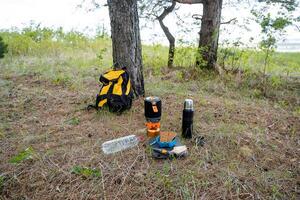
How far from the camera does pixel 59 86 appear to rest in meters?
3.79

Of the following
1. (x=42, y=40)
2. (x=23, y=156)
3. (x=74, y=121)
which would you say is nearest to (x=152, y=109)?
(x=74, y=121)

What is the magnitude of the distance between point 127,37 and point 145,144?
4.42 ft

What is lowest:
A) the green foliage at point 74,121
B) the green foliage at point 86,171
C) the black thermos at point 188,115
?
the green foliage at point 86,171

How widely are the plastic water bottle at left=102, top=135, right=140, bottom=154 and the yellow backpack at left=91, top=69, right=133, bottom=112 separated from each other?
552 mm

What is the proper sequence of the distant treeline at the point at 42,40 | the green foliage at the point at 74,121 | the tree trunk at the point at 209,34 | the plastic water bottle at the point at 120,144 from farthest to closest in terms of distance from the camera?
1. the distant treeline at the point at 42,40
2. the tree trunk at the point at 209,34
3. the green foliage at the point at 74,121
4. the plastic water bottle at the point at 120,144

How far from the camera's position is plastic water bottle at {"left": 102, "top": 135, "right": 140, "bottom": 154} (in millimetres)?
2070

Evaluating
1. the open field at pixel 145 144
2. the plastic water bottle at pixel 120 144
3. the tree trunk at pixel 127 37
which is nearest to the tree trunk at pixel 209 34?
the open field at pixel 145 144

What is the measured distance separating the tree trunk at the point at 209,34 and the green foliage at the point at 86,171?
3.19 m

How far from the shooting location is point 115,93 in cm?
267

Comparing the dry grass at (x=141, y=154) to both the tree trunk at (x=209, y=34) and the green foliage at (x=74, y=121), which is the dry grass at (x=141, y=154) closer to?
the green foliage at (x=74, y=121)

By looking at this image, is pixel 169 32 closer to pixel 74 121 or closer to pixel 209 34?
pixel 209 34

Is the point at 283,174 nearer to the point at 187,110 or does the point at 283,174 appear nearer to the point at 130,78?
the point at 187,110

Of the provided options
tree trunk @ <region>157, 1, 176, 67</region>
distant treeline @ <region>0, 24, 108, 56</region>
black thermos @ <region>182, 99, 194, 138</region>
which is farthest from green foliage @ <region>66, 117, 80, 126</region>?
distant treeline @ <region>0, 24, 108, 56</region>

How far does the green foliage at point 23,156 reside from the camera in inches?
75.6
